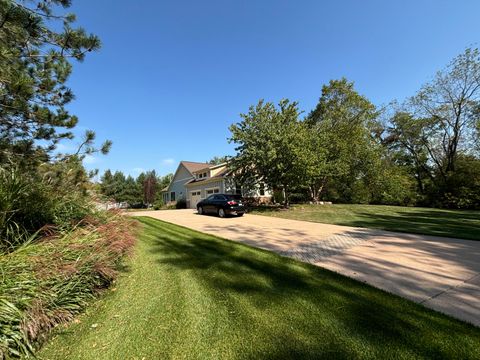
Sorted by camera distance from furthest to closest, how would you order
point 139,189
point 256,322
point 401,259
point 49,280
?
point 139,189
point 401,259
point 49,280
point 256,322

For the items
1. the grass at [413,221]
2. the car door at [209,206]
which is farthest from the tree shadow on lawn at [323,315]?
the car door at [209,206]

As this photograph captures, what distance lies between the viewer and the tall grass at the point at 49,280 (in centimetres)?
254

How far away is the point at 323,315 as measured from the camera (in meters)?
3.03

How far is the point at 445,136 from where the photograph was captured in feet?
80.1

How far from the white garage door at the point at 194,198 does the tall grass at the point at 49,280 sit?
2125 cm

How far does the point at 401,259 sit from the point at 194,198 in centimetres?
2290

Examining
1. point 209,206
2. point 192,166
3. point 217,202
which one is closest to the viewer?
point 217,202

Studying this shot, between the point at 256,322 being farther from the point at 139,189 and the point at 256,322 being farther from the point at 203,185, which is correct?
the point at 139,189

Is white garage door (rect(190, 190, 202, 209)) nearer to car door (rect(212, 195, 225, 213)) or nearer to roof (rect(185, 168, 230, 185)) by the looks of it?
roof (rect(185, 168, 230, 185))

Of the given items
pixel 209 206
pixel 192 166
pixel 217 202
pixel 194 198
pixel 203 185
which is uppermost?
pixel 192 166

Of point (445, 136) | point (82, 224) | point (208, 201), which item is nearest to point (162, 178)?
point (208, 201)

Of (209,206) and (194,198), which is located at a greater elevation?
(194,198)

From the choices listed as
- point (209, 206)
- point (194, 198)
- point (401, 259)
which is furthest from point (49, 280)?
point (194, 198)

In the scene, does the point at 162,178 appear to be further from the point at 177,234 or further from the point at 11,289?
the point at 11,289
